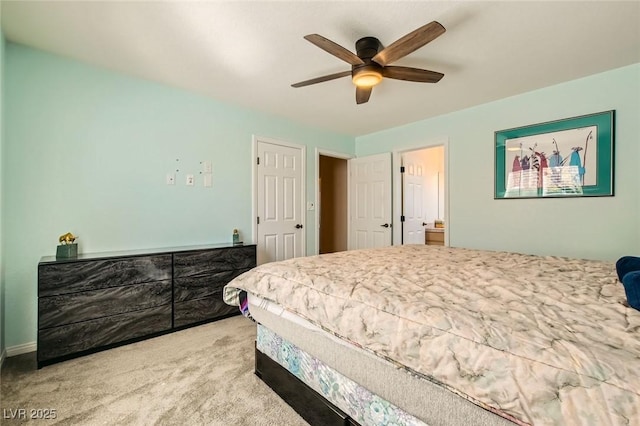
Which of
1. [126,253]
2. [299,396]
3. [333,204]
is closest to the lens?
[299,396]

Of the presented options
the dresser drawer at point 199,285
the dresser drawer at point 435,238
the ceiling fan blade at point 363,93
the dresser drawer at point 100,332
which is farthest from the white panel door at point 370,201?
the dresser drawer at point 100,332

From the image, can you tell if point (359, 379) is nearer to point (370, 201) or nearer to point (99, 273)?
point (99, 273)

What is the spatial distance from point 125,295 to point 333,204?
3.75m

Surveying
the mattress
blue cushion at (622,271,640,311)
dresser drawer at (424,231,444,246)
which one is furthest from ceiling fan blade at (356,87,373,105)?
dresser drawer at (424,231,444,246)

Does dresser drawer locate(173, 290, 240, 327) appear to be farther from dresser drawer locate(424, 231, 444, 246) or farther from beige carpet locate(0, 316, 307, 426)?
dresser drawer locate(424, 231, 444, 246)

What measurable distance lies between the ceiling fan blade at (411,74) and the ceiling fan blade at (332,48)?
24 centimetres

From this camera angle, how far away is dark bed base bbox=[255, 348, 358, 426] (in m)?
1.34

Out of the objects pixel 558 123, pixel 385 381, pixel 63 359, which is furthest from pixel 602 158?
pixel 63 359

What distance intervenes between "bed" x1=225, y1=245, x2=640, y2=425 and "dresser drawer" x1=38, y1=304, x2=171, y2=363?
1.22 m

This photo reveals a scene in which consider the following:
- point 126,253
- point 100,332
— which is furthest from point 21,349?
point 126,253

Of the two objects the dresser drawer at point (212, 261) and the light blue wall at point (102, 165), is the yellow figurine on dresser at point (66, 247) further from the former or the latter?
the dresser drawer at point (212, 261)

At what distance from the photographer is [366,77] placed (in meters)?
2.10

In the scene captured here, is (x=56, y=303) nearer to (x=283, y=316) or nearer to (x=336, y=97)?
(x=283, y=316)

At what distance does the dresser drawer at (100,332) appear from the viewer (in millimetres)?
2062
